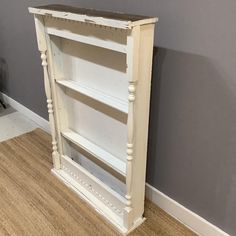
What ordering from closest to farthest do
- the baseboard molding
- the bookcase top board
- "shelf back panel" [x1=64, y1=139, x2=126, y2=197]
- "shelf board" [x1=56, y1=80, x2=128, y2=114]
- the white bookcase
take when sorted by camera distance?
the bookcase top board, the white bookcase, "shelf board" [x1=56, y1=80, x2=128, y2=114], "shelf back panel" [x1=64, y1=139, x2=126, y2=197], the baseboard molding

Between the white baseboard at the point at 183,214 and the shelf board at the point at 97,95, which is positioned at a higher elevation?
the shelf board at the point at 97,95

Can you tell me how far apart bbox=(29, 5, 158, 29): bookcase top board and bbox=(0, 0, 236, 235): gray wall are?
0.63 ft

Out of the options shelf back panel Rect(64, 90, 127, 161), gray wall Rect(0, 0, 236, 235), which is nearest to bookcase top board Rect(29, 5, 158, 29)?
gray wall Rect(0, 0, 236, 235)

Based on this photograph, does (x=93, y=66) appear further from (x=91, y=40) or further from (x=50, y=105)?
(x=50, y=105)

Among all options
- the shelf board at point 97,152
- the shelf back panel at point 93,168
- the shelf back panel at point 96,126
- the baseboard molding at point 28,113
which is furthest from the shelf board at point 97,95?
the baseboard molding at point 28,113

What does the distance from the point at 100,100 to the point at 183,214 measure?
2.62 feet

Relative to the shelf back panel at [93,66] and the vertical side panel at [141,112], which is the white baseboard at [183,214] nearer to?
the vertical side panel at [141,112]

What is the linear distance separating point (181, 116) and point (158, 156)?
1.02 ft

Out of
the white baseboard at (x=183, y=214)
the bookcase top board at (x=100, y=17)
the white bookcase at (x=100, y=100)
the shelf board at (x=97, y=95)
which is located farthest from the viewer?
the white baseboard at (x=183, y=214)

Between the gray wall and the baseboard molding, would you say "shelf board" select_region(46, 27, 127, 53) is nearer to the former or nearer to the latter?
the gray wall

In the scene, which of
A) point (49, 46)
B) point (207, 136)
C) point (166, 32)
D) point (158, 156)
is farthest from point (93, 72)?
point (207, 136)

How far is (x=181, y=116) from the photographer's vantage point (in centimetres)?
150

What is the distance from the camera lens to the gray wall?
4.10ft

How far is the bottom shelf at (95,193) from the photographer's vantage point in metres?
1.66
